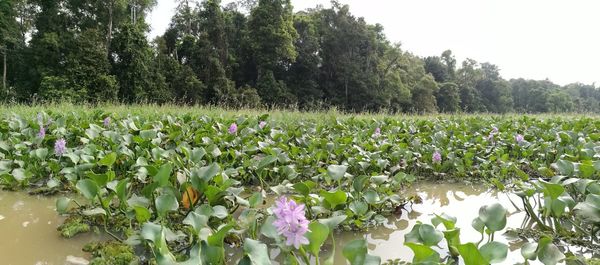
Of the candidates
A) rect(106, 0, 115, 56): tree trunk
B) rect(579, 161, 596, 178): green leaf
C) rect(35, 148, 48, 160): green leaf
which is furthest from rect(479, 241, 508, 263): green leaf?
rect(106, 0, 115, 56): tree trunk

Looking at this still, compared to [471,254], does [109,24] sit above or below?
above

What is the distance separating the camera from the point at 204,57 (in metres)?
22.1

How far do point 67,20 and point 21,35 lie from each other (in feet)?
8.21

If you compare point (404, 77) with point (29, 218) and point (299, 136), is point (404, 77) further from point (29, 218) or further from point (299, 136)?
point (29, 218)

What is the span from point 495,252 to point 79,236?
1728 mm

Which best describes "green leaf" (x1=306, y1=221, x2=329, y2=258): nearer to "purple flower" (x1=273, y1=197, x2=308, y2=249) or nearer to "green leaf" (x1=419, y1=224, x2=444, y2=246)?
"purple flower" (x1=273, y1=197, x2=308, y2=249)

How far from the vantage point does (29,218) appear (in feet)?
7.03

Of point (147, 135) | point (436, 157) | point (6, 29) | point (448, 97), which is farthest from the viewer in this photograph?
point (448, 97)

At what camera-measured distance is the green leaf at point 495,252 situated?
125cm

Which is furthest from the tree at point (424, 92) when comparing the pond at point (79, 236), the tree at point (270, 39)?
the pond at point (79, 236)

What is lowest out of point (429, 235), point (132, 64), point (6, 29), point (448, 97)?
point (448, 97)

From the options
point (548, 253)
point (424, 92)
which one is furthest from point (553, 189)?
point (424, 92)

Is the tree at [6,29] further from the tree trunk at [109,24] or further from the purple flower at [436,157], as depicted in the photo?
the purple flower at [436,157]

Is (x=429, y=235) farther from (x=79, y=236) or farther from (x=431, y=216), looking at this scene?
(x=79, y=236)
